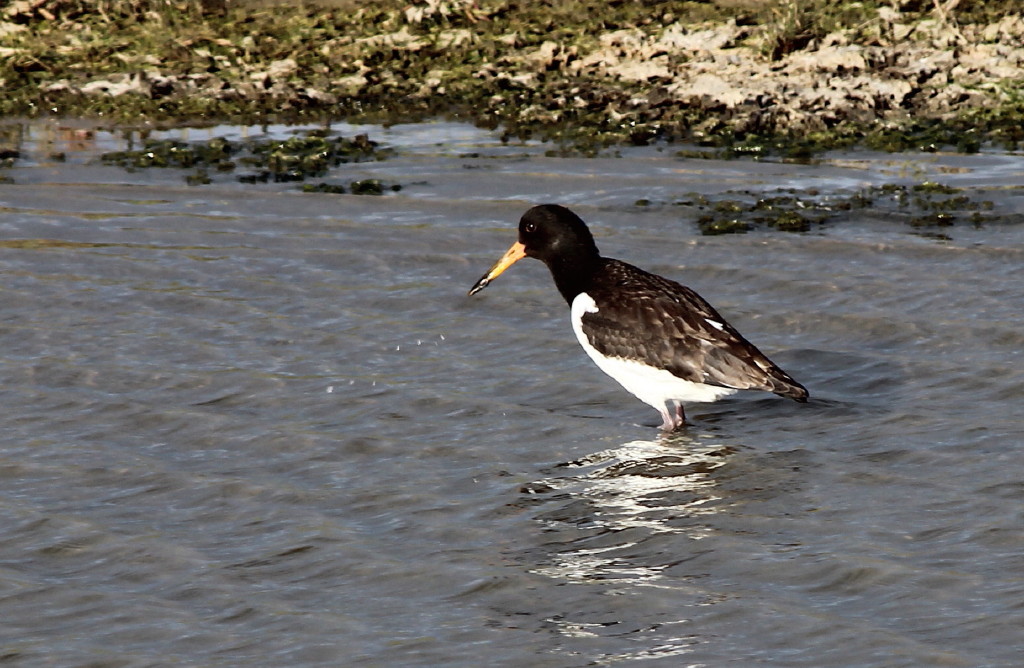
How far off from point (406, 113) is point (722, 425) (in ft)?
28.6

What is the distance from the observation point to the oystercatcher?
9.41 meters

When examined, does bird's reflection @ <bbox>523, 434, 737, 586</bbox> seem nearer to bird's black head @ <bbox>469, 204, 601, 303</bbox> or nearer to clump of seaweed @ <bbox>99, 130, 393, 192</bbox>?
bird's black head @ <bbox>469, 204, 601, 303</bbox>

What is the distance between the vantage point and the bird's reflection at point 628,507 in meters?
7.54

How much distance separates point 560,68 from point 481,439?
9234 millimetres

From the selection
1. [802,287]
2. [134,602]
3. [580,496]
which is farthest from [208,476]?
[802,287]

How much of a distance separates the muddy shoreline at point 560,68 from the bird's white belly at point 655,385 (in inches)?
244

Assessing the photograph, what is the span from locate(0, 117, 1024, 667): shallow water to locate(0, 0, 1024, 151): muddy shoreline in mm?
969

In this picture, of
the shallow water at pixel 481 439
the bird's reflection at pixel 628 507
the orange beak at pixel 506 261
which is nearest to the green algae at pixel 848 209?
the shallow water at pixel 481 439

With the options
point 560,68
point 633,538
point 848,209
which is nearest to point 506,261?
point 633,538

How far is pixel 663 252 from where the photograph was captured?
42.8ft

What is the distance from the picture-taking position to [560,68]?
58.3 feet

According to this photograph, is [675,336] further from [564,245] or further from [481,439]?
[481,439]

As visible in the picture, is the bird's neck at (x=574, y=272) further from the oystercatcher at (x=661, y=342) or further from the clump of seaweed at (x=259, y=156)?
the clump of seaweed at (x=259, y=156)

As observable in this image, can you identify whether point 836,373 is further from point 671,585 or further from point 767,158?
point 767,158
